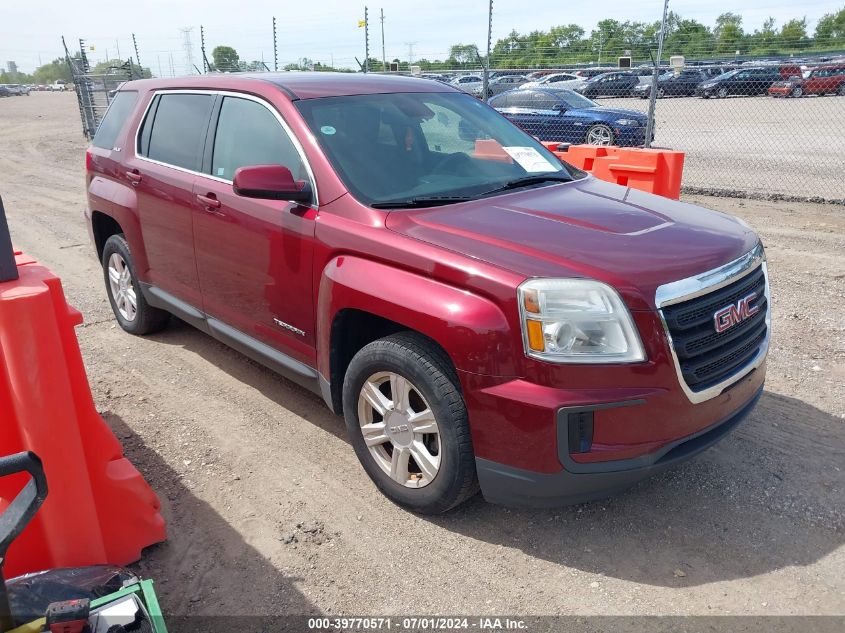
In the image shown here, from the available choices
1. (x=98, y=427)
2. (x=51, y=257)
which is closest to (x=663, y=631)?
(x=98, y=427)

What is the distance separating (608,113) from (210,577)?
1307 centimetres

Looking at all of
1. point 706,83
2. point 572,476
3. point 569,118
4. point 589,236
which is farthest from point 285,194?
point 706,83

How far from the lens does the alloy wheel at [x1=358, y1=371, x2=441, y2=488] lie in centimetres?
301

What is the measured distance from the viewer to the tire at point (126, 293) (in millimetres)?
5141

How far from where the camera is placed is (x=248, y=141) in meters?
3.89

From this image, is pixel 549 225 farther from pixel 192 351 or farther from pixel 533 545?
pixel 192 351

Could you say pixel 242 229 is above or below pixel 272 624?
above

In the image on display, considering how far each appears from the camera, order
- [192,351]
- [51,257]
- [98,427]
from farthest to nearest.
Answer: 1. [51,257]
2. [192,351]
3. [98,427]

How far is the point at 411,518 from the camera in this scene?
3203mm

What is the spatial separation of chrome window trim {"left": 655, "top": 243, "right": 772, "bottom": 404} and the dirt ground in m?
0.68

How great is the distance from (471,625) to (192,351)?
10.9 feet

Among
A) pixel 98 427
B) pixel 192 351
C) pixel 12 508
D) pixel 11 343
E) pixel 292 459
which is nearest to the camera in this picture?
pixel 12 508

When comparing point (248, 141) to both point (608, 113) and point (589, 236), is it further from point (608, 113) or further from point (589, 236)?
point (608, 113)

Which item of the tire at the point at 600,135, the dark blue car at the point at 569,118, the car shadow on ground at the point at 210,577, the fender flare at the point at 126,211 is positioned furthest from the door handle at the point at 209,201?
the tire at the point at 600,135
